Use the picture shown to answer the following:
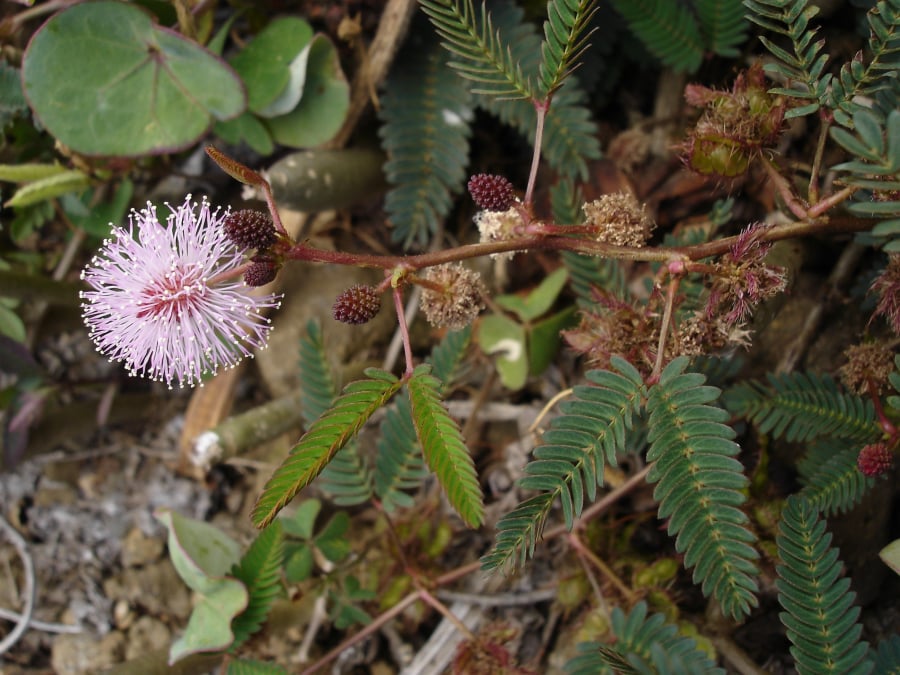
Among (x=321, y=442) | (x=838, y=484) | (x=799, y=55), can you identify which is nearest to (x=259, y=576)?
(x=321, y=442)

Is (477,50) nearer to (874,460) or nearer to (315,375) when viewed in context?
(315,375)

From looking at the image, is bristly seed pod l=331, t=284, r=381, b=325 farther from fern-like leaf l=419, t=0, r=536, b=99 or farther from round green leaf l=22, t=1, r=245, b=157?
round green leaf l=22, t=1, r=245, b=157

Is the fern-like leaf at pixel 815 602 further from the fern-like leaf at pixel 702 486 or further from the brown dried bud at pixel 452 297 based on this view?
the brown dried bud at pixel 452 297

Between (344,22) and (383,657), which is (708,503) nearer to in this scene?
(383,657)

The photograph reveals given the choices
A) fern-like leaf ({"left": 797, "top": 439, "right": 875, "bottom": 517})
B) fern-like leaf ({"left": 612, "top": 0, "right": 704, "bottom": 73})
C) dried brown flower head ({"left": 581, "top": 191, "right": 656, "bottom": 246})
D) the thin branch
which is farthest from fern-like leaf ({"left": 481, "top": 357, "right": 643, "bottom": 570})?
the thin branch

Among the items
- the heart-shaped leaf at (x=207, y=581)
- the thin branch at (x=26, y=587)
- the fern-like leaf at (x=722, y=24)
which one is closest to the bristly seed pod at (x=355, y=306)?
the heart-shaped leaf at (x=207, y=581)

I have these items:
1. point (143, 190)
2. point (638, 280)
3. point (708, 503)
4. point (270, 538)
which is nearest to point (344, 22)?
point (143, 190)
